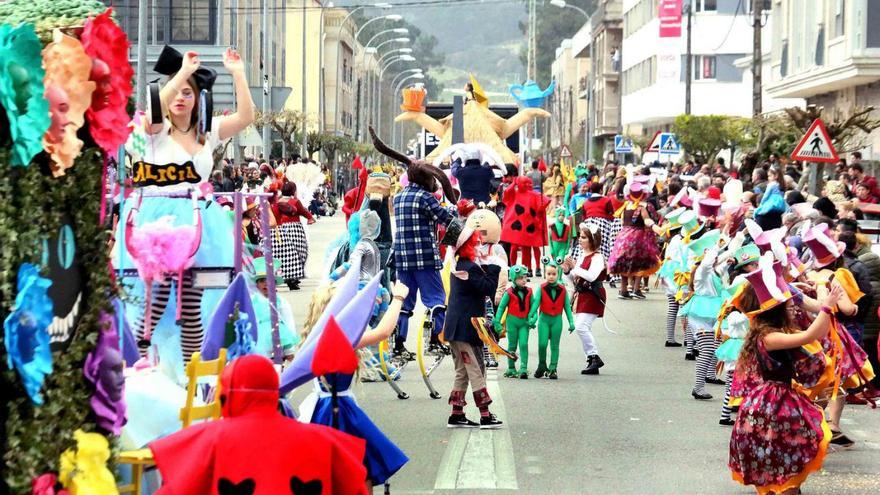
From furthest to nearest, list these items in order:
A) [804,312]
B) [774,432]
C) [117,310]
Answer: [804,312] → [774,432] → [117,310]

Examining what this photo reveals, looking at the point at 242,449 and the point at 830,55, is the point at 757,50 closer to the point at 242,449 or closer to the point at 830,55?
the point at 830,55

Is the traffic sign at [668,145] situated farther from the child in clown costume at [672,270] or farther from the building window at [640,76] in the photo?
the building window at [640,76]

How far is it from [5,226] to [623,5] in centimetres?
9254

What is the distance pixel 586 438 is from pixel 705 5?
6602cm

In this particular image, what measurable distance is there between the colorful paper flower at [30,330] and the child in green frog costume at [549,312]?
943 centimetres

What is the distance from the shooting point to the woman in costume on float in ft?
30.5

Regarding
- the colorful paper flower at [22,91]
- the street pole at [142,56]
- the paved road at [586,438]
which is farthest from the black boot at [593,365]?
the street pole at [142,56]

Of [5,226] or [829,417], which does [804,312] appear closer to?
[829,417]

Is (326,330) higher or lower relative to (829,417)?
higher

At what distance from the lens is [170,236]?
9078 millimetres

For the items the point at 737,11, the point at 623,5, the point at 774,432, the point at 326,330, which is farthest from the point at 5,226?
the point at 623,5

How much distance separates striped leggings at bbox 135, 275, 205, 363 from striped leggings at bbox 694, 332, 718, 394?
16.9ft

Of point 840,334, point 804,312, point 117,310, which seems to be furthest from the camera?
point 840,334

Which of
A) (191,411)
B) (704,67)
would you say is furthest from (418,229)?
(704,67)
